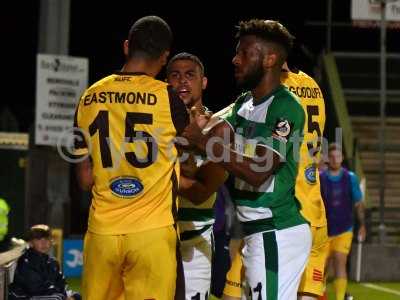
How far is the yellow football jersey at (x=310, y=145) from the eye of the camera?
7.41 m

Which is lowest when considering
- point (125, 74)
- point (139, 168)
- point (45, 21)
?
point (139, 168)

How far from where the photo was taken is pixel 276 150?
561 cm

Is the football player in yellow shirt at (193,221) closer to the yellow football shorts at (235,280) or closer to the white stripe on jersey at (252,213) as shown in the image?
the yellow football shorts at (235,280)

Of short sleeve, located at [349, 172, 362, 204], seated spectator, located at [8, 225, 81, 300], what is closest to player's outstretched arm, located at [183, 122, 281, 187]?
seated spectator, located at [8, 225, 81, 300]

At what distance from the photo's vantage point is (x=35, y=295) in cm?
958

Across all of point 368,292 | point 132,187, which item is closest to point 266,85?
point 132,187

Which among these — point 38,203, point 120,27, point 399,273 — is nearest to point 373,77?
point 120,27

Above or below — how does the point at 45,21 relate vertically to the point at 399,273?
above

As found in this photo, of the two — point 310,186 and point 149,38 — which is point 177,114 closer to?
point 149,38

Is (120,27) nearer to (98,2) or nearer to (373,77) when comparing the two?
(98,2)

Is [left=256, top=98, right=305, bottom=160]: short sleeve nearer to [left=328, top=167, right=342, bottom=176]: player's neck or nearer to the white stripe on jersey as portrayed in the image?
the white stripe on jersey

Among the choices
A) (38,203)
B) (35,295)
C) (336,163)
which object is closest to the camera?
(35,295)

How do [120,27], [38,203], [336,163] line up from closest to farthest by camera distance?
[336,163]
[38,203]
[120,27]

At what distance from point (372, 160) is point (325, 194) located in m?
8.50
